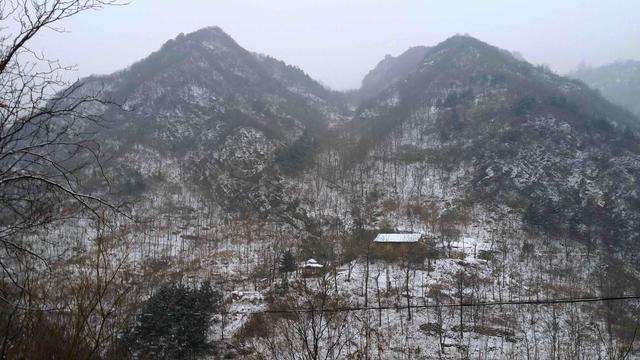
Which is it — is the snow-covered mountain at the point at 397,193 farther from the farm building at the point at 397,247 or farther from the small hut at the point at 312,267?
the small hut at the point at 312,267

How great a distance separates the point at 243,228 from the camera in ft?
230

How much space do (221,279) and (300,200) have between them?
1267 inches

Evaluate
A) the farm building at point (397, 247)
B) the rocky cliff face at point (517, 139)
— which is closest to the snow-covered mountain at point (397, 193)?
the rocky cliff face at point (517, 139)

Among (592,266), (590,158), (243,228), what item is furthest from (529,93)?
(243,228)

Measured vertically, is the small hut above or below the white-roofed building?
below

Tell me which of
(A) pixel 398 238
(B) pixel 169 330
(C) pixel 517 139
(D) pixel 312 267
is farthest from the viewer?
(C) pixel 517 139

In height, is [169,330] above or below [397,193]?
below

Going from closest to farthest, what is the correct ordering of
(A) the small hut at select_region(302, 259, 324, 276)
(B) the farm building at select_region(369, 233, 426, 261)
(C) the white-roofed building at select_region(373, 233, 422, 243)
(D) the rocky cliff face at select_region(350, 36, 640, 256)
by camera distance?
(A) the small hut at select_region(302, 259, 324, 276), (B) the farm building at select_region(369, 233, 426, 261), (C) the white-roofed building at select_region(373, 233, 422, 243), (D) the rocky cliff face at select_region(350, 36, 640, 256)

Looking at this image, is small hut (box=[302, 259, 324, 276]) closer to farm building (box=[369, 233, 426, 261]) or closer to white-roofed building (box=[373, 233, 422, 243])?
farm building (box=[369, 233, 426, 261])

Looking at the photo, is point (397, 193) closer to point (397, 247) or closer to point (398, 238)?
point (398, 238)

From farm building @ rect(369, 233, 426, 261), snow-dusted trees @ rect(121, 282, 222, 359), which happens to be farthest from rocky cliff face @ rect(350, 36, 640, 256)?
snow-dusted trees @ rect(121, 282, 222, 359)

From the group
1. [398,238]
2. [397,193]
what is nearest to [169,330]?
[398,238]

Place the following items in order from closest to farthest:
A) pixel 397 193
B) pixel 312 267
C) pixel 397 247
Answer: pixel 312 267 < pixel 397 247 < pixel 397 193

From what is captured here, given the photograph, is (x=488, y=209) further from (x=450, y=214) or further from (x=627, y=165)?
(x=627, y=165)
